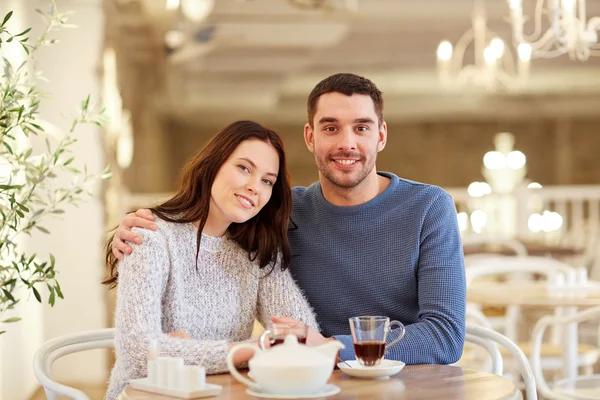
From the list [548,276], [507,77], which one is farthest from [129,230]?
[507,77]

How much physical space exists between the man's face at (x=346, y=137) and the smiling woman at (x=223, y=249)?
0.42 feet

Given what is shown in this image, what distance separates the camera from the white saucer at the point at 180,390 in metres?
1.50

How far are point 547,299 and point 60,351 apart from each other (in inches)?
87.6

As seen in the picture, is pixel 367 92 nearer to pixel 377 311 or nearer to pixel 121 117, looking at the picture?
Answer: pixel 377 311

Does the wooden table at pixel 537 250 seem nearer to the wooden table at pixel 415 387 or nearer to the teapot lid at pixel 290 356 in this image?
the wooden table at pixel 415 387

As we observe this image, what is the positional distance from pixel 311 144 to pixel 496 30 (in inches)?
291

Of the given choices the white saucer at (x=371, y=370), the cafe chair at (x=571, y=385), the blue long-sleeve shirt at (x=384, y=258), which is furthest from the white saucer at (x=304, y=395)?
the cafe chair at (x=571, y=385)

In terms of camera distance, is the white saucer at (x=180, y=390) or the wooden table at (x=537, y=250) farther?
the wooden table at (x=537, y=250)

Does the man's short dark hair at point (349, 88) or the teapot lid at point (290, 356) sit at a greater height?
the man's short dark hair at point (349, 88)

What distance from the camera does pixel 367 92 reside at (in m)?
2.14

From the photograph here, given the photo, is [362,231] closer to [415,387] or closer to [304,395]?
[415,387]

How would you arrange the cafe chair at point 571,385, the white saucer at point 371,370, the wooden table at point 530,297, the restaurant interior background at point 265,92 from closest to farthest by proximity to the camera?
the white saucer at point 371,370 < the cafe chair at point 571,385 < the wooden table at point 530,297 < the restaurant interior background at point 265,92

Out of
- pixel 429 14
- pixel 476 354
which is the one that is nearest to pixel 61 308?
pixel 476 354

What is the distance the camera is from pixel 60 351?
2150 millimetres
